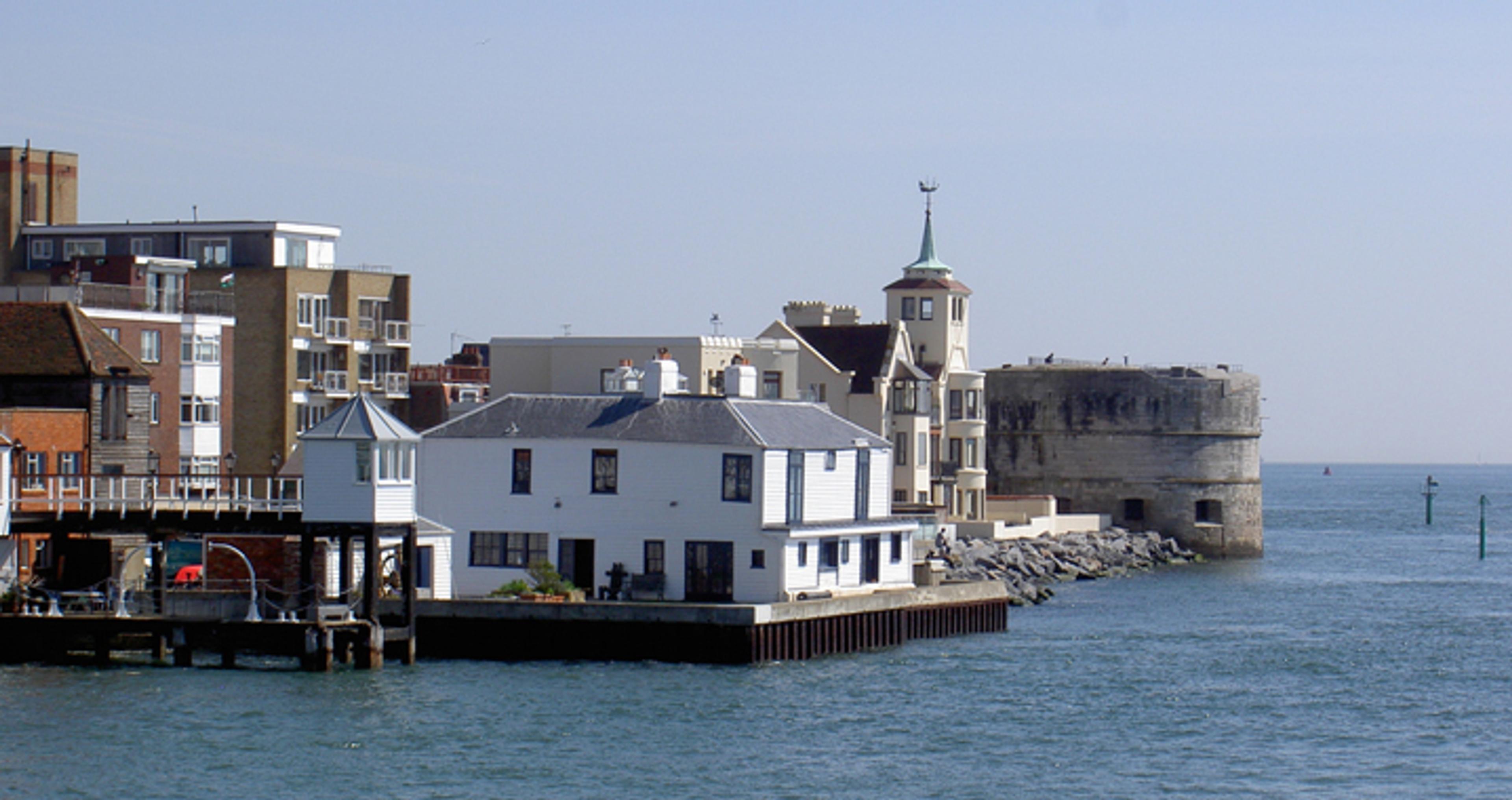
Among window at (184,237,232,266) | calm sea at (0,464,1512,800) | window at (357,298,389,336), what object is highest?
window at (184,237,232,266)

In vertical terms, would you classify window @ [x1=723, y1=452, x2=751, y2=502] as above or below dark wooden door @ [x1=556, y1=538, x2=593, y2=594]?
above

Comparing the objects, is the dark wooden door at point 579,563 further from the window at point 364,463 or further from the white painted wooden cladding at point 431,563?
the window at point 364,463

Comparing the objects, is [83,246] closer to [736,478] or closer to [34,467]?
[34,467]

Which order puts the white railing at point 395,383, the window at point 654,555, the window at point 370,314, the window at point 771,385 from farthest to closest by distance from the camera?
1. the white railing at point 395,383
2. the window at point 370,314
3. the window at point 771,385
4. the window at point 654,555

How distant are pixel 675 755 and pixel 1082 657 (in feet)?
68.1

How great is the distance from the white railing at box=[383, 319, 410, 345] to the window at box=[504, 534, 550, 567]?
32046 mm

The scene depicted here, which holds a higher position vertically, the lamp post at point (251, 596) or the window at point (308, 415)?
the window at point (308, 415)

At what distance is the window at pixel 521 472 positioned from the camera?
58.0 meters

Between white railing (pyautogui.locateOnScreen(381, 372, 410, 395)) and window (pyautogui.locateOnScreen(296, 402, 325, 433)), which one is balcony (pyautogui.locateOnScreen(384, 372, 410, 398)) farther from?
window (pyautogui.locateOnScreen(296, 402, 325, 433))

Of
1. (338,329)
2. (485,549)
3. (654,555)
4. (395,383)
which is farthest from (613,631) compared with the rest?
(395,383)

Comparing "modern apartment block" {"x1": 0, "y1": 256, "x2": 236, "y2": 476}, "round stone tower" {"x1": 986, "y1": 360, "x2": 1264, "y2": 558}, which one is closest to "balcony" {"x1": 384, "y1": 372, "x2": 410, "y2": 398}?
"modern apartment block" {"x1": 0, "y1": 256, "x2": 236, "y2": 476}

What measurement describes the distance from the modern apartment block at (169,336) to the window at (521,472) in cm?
1536

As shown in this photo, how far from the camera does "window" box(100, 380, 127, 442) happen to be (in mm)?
62750

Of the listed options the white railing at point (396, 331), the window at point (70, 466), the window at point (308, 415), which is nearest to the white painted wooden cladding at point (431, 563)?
the window at point (70, 466)
